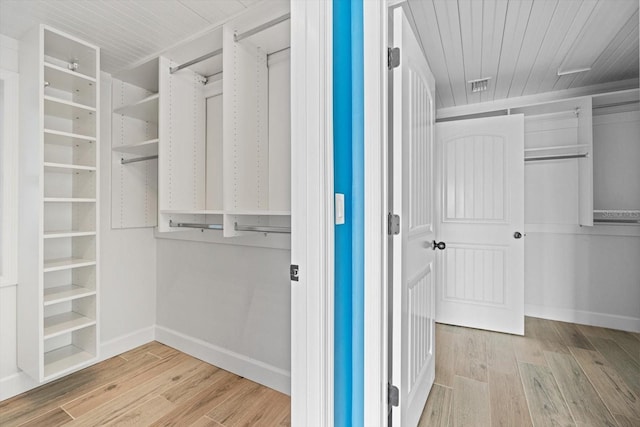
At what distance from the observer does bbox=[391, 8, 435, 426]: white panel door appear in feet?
4.57

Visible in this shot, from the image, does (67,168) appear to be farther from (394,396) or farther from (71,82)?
(394,396)

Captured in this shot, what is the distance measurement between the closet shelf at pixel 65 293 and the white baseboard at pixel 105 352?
1.53 ft

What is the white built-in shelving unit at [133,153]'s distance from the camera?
250 centimetres

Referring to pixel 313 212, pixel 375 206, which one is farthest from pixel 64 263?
pixel 375 206

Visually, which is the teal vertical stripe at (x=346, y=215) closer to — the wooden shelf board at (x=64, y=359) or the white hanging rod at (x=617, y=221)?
the wooden shelf board at (x=64, y=359)

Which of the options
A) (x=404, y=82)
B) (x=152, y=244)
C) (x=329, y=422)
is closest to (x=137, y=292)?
(x=152, y=244)

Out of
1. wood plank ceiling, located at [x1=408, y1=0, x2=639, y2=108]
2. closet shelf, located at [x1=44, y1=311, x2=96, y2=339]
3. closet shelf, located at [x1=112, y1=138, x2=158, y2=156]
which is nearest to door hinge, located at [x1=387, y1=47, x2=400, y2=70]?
wood plank ceiling, located at [x1=408, y1=0, x2=639, y2=108]

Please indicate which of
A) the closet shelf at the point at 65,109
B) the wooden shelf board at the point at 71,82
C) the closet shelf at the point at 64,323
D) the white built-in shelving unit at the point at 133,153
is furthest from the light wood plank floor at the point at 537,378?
the wooden shelf board at the point at 71,82

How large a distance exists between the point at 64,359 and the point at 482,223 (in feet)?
11.5

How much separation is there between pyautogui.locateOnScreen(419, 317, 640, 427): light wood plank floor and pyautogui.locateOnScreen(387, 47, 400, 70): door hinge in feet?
6.01

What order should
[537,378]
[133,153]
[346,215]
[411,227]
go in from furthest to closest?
[133,153], [537,378], [411,227], [346,215]

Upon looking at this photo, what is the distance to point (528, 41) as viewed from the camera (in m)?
2.28

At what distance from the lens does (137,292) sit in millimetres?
2770

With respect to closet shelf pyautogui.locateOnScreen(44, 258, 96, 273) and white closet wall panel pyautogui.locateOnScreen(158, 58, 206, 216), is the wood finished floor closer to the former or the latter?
closet shelf pyautogui.locateOnScreen(44, 258, 96, 273)
